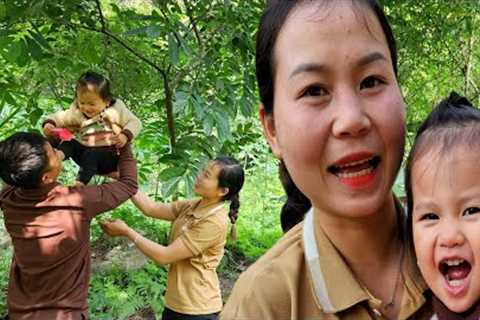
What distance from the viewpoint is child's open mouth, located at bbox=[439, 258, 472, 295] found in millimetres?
1031

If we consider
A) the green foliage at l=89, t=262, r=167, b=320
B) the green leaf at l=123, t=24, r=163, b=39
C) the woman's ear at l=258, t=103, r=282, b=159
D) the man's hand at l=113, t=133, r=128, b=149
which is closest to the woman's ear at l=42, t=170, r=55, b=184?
the man's hand at l=113, t=133, r=128, b=149

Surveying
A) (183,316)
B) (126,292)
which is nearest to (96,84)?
(183,316)

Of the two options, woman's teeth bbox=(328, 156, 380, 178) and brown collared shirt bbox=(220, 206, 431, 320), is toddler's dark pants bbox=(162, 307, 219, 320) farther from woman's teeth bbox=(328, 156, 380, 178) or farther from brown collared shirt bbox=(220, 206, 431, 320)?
woman's teeth bbox=(328, 156, 380, 178)

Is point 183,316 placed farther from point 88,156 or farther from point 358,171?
point 358,171

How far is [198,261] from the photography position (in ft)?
10.7

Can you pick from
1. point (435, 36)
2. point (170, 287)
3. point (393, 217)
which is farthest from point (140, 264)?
point (393, 217)

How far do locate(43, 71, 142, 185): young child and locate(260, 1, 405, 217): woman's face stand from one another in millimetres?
1767

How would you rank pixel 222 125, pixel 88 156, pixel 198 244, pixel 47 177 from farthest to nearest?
pixel 198 244
pixel 88 156
pixel 47 177
pixel 222 125

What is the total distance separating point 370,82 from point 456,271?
366 millimetres

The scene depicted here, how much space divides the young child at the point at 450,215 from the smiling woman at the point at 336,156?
0.05 m

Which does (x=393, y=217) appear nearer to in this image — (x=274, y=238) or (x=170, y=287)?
(x=170, y=287)

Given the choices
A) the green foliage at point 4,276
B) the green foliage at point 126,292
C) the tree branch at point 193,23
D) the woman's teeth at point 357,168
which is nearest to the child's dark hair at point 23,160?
the tree branch at point 193,23

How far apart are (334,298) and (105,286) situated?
3.51 meters

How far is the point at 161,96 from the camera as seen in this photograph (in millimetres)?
3658
